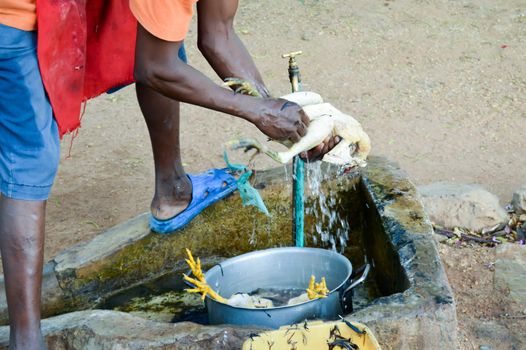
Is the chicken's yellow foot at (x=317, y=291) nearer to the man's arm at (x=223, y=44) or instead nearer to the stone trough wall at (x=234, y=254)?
the stone trough wall at (x=234, y=254)

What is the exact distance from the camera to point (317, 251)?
3049 millimetres

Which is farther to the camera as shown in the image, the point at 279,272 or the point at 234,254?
the point at 234,254

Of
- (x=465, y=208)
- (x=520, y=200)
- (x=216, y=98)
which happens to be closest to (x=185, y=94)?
(x=216, y=98)

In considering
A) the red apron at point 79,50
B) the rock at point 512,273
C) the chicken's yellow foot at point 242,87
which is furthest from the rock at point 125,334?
the rock at point 512,273

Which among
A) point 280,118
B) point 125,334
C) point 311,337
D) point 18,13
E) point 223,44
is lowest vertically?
point 125,334

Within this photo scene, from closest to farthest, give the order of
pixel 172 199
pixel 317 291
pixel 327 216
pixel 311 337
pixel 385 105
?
pixel 311 337
pixel 317 291
pixel 172 199
pixel 327 216
pixel 385 105

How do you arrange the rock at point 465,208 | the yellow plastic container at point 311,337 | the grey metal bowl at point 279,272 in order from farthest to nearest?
the rock at point 465,208
the grey metal bowl at point 279,272
the yellow plastic container at point 311,337

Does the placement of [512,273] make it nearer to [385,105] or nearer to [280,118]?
[280,118]

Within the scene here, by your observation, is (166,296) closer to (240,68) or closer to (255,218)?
(255,218)

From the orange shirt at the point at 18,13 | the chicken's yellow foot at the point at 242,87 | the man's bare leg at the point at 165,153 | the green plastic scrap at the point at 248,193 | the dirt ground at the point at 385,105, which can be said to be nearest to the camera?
the orange shirt at the point at 18,13

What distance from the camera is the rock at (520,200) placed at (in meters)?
3.96

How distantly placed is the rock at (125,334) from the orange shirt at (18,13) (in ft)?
2.94

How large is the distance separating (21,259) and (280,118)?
35.4 inches

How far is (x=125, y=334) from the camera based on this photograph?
248 cm
